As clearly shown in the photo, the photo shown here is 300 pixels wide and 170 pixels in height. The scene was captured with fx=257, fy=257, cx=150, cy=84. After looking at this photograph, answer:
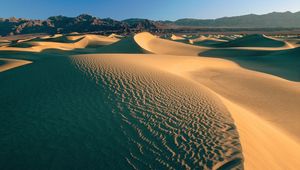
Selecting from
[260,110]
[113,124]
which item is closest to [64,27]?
[260,110]

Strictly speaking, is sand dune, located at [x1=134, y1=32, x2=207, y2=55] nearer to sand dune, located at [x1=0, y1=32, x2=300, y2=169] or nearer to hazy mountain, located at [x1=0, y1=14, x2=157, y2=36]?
sand dune, located at [x1=0, y1=32, x2=300, y2=169]

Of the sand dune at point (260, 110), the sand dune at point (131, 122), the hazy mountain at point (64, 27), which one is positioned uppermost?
the hazy mountain at point (64, 27)

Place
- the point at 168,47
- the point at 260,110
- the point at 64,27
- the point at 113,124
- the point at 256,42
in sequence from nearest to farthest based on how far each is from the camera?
the point at 113,124, the point at 260,110, the point at 168,47, the point at 256,42, the point at 64,27

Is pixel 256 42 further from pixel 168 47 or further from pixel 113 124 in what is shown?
pixel 113 124

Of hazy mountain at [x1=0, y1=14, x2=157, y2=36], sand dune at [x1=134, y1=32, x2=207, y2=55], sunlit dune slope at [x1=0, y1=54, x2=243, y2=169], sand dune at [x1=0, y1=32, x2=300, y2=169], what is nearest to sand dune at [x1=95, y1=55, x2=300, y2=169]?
sand dune at [x1=0, y1=32, x2=300, y2=169]

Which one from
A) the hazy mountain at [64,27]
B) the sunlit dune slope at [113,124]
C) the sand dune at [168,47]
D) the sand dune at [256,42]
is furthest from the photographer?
the hazy mountain at [64,27]

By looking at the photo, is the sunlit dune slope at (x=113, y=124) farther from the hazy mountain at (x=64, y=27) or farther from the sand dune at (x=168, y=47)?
the hazy mountain at (x=64, y=27)

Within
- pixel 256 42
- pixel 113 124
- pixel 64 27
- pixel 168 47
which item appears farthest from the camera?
pixel 64 27

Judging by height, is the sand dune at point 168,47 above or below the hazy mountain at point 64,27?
below

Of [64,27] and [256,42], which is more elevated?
[64,27]

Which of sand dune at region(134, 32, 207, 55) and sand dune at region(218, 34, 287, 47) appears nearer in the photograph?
sand dune at region(134, 32, 207, 55)

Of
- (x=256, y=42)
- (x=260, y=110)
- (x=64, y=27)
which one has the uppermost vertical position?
(x=64, y=27)

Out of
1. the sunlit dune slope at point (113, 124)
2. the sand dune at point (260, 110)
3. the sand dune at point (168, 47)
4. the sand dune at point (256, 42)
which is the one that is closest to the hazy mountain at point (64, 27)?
the sand dune at point (256, 42)
